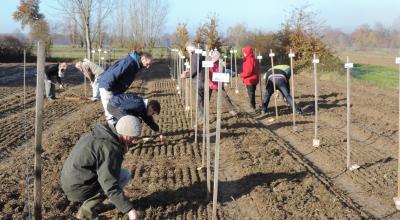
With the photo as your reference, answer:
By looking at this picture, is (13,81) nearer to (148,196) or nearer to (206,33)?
(206,33)

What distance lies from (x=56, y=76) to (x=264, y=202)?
10.3m

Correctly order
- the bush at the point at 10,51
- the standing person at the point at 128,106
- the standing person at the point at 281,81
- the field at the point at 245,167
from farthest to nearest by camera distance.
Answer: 1. the bush at the point at 10,51
2. the standing person at the point at 281,81
3. the standing person at the point at 128,106
4. the field at the point at 245,167

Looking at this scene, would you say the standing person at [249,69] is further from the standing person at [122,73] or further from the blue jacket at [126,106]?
the blue jacket at [126,106]

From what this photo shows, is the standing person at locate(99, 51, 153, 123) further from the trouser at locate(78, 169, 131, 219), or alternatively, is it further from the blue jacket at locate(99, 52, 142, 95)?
the trouser at locate(78, 169, 131, 219)

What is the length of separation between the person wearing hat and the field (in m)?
0.68

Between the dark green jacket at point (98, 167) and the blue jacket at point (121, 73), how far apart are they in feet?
9.52

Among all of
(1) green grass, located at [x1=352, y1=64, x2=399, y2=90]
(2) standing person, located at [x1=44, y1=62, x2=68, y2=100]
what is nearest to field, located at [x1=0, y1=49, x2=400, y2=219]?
(2) standing person, located at [x1=44, y1=62, x2=68, y2=100]

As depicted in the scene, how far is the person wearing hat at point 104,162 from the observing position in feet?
13.9

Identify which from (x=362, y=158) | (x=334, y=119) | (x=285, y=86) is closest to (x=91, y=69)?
(x=285, y=86)

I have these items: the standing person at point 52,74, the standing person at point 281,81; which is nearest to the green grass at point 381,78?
the standing person at point 281,81

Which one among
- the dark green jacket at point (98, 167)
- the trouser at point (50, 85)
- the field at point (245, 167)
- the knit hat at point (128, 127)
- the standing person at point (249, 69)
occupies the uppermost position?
the standing person at point (249, 69)

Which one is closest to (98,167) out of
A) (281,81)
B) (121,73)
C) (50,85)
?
(121,73)

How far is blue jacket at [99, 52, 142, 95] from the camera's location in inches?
287

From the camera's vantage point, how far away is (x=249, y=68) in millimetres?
11805
